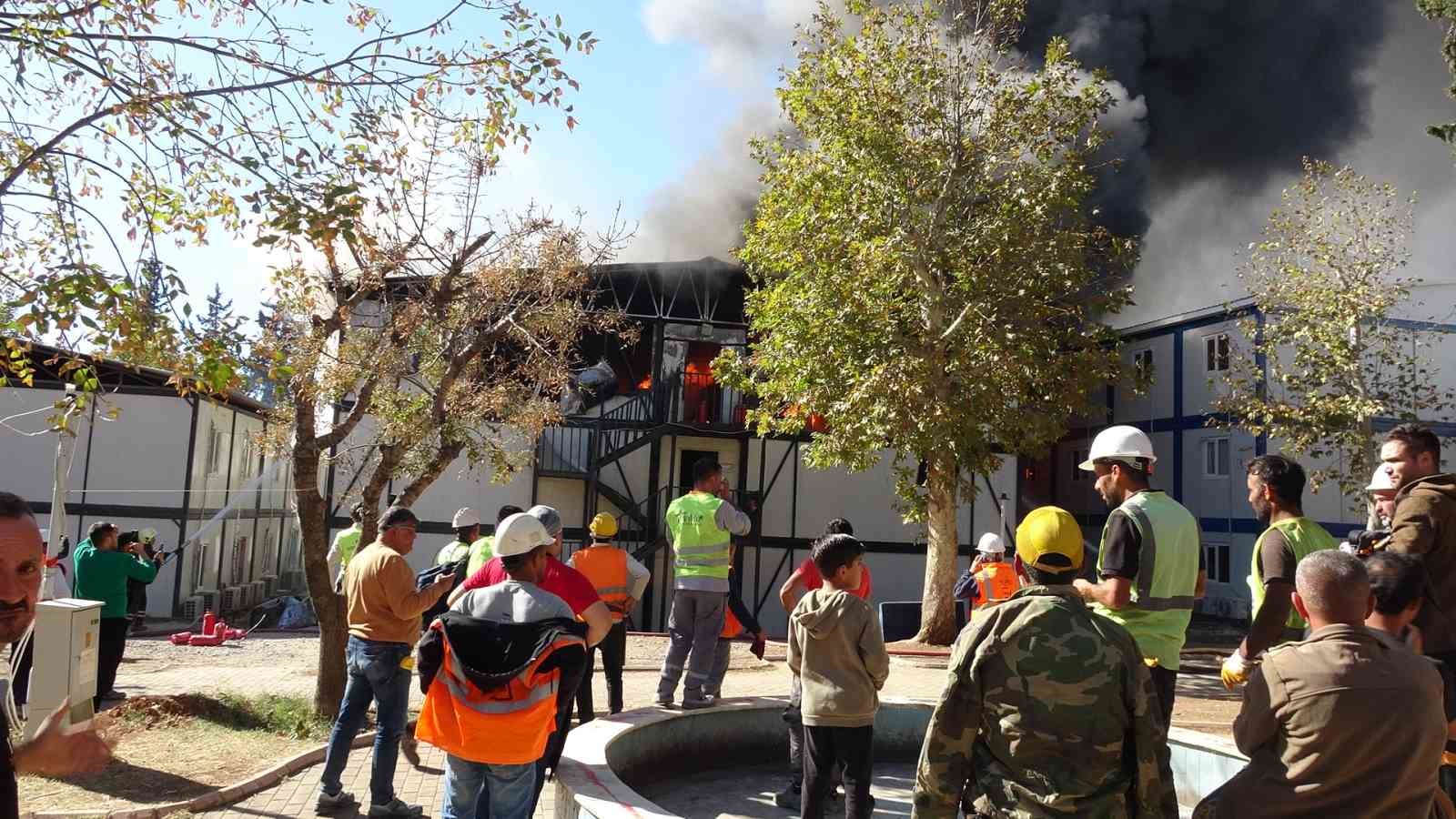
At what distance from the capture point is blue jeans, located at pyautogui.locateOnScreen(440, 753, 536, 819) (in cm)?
410

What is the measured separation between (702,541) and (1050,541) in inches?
168

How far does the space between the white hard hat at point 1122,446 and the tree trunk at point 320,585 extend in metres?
6.18

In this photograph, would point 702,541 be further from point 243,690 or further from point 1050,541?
point 243,690

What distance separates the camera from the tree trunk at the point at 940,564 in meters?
15.1

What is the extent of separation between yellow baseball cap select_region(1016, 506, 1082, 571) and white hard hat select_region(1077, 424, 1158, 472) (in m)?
1.40

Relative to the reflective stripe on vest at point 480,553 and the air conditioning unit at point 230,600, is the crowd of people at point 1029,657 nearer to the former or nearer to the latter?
the reflective stripe on vest at point 480,553

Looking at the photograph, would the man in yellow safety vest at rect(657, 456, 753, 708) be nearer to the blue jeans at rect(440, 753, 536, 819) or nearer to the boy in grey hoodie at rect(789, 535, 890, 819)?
the boy in grey hoodie at rect(789, 535, 890, 819)

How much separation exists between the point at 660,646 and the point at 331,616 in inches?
281

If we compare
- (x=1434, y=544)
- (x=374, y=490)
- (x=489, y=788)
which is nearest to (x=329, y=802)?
(x=489, y=788)

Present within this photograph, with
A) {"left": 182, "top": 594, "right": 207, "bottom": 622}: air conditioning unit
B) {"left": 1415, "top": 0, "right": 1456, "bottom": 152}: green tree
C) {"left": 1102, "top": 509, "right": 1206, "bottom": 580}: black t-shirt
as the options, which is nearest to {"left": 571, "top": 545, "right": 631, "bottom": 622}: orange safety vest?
{"left": 1102, "top": 509, "right": 1206, "bottom": 580}: black t-shirt

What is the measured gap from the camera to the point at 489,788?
4.11 m

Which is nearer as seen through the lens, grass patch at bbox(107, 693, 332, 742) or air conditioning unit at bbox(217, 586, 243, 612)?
grass patch at bbox(107, 693, 332, 742)

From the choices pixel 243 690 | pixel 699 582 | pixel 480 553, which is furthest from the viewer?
pixel 243 690

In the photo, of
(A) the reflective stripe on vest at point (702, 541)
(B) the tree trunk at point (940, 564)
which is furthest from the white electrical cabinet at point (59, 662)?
(B) the tree trunk at point (940, 564)
